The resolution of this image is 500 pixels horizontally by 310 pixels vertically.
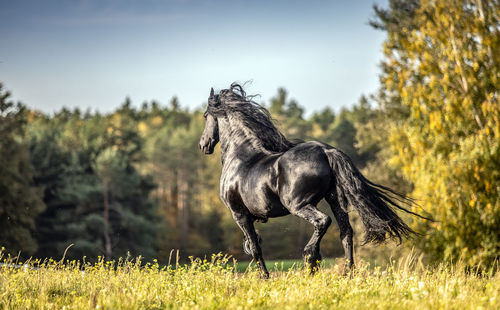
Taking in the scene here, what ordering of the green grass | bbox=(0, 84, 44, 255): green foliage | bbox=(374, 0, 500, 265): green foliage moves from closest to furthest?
1. the green grass
2. bbox=(374, 0, 500, 265): green foliage
3. bbox=(0, 84, 44, 255): green foliage

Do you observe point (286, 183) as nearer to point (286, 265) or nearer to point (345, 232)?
point (345, 232)

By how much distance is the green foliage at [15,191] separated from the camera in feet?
86.6

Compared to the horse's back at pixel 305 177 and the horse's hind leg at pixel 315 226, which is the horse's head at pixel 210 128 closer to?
the horse's back at pixel 305 177

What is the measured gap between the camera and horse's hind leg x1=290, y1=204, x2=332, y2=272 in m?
6.68

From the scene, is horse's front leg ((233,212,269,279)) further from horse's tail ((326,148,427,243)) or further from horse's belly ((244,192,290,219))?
horse's tail ((326,148,427,243))

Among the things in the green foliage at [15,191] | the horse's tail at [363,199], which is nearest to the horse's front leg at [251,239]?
the horse's tail at [363,199]

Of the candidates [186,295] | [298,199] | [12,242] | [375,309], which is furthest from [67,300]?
[12,242]

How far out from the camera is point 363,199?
22.0 ft

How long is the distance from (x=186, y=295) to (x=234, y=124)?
2.92 metres

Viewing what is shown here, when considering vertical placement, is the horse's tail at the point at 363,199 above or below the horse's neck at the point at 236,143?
below

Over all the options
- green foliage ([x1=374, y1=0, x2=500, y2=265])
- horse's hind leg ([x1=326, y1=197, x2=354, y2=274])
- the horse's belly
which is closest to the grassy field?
horse's hind leg ([x1=326, y1=197, x2=354, y2=274])

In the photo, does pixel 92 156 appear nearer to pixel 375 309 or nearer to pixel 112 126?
pixel 112 126

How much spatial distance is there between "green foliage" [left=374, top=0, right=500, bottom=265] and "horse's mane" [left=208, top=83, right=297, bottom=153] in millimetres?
8042

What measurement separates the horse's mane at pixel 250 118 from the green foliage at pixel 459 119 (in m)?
8.04
